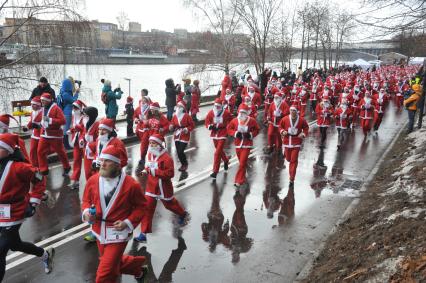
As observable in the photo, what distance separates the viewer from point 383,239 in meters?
5.52

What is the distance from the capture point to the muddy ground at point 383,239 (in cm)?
448

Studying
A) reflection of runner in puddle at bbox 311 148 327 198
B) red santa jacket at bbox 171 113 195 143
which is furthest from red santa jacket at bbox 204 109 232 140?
reflection of runner in puddle at bbox 311 148 327 198

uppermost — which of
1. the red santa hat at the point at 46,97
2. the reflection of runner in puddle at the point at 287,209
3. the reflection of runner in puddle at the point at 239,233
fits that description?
the red santa hat at the point at 46,97

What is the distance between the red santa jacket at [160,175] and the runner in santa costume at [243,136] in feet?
10.7

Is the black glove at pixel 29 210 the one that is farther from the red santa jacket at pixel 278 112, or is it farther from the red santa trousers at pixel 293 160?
the red santa jacket at pixel 278 112

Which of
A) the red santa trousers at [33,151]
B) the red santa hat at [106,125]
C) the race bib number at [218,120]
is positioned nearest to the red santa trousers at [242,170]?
the race bib number at [218,120]

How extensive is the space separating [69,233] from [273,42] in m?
25.9

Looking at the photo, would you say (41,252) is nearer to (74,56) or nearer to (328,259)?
(328,259)

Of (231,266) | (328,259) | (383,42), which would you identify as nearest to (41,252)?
(231,266)

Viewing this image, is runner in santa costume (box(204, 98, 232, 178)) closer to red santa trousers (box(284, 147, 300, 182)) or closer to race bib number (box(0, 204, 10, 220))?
red santa trousers (box(284, 147, 300, 182))

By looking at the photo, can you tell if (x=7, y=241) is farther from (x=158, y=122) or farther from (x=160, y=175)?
(x=158, y=122)

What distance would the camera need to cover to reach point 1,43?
1215 centimetres

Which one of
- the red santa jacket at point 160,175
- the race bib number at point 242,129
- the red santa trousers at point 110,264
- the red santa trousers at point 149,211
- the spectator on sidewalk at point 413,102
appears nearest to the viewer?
the red santa trousers at point 110,264

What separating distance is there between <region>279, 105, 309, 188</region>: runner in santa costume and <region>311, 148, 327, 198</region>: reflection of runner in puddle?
61 centimetres
